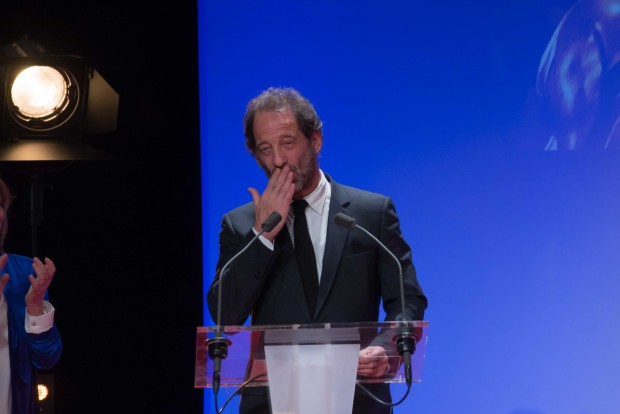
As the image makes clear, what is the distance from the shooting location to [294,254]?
2.76 m

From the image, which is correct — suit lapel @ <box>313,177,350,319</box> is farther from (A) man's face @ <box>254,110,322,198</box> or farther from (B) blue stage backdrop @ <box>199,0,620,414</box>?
(B) blue stage backdrop @ <box>199,0,620,414</box>

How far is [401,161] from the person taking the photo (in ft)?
12.6

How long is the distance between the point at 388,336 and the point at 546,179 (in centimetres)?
191

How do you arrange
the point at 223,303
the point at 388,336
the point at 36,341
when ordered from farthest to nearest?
1. the point at 36,341
2. the point at 223,303
3. the point at 388,336

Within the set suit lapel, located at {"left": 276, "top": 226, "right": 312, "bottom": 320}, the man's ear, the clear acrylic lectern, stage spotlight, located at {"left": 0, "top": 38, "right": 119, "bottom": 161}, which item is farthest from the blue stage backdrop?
the clear acrylic lectern

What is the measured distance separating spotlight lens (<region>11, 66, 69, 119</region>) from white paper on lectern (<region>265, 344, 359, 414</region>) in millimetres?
1918

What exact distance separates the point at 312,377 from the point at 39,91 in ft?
6.79

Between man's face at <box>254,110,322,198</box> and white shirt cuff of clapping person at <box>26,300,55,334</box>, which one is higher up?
man's face at <box>254,110,322,198</box>

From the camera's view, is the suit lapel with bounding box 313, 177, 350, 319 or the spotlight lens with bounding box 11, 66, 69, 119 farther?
the spotlight lens with bounding box 11, 66, 69, 119

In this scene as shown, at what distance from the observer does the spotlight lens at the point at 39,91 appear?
11.6ft

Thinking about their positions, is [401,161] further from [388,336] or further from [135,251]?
[388,336]

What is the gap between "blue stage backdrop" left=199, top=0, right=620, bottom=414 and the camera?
3689mm

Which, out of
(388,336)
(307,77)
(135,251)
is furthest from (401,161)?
(388,336)

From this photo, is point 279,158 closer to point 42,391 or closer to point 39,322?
point 39,322
